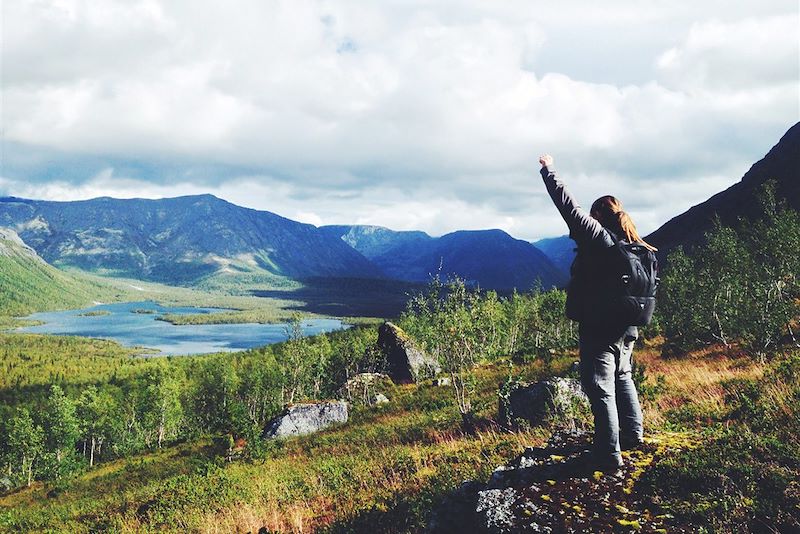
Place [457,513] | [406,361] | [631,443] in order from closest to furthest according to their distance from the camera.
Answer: [457,513], [631,443], [406,361]

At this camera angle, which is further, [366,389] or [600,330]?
[366,389]

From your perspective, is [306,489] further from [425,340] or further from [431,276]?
[425,340]

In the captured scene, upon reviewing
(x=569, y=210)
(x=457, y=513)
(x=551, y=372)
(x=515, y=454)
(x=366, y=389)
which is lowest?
(x=366, y=389)

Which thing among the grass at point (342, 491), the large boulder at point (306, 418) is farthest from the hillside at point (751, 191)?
the grass at point (342, 491)

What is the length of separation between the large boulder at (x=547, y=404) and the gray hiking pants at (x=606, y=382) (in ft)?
20.5

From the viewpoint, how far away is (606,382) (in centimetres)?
634

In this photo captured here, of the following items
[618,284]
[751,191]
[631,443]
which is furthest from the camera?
[751,191]

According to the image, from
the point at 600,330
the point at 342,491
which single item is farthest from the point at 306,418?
the point at 600,330

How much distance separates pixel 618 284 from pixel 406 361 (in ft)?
222

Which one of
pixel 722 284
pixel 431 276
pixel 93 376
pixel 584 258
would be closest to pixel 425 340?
pixel 722 284

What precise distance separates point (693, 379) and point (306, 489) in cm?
1343

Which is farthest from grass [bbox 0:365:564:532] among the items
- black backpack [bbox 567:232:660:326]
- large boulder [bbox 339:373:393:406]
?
large boulder [bbox 339:373:393:406]

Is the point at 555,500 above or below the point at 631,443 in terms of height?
below

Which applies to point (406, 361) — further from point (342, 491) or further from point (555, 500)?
point (555, 500)
